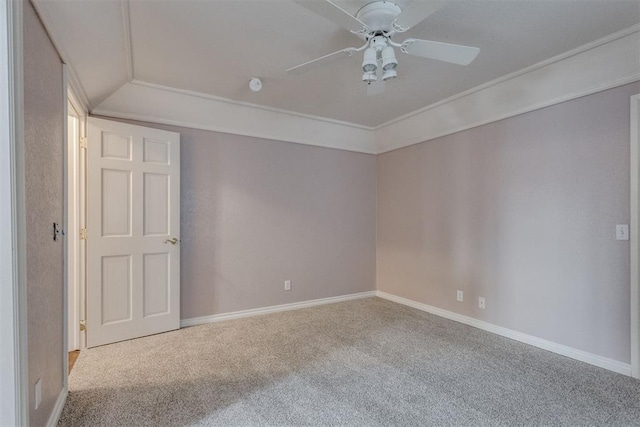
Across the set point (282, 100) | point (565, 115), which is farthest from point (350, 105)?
point (565, 115)

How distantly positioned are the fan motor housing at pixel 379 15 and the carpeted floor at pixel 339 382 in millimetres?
2212

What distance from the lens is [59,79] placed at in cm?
191

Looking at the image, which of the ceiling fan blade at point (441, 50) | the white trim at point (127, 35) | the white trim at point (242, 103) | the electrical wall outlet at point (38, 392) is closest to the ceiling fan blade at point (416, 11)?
the ceiling fan blade at point (441, 50)

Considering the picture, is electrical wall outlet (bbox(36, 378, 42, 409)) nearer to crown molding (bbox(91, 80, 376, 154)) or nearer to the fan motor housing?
crown molding (bbox(91, 80, 376, 154))

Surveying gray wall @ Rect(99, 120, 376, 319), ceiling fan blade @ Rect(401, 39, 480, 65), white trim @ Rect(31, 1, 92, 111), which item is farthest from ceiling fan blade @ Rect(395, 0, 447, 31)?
gray wall @ Rect(99, 120, 376, 319)

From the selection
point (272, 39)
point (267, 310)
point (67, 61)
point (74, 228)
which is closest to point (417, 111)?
point (272, 39)

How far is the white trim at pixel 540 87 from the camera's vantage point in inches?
90.5

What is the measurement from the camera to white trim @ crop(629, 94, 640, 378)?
7.28 ft

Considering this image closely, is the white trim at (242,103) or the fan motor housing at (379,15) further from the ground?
the white trim at (242,103)

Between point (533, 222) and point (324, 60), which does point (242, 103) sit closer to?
point (324, 60)

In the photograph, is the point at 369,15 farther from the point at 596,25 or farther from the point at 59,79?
the point at 59,79

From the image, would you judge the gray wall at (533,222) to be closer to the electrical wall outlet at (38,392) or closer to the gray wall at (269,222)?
the gray wall at (269,222)

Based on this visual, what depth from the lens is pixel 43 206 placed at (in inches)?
62.7

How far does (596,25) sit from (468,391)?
8.55 feet
